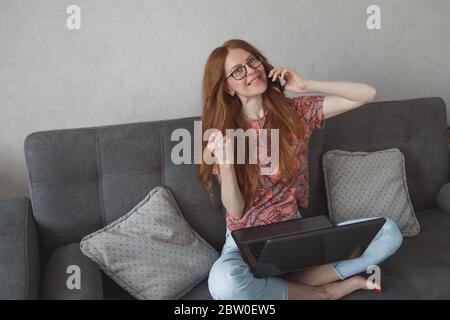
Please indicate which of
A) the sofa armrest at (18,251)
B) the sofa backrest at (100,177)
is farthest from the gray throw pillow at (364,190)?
the sofa armrest at (18,251)

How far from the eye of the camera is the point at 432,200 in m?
1.97

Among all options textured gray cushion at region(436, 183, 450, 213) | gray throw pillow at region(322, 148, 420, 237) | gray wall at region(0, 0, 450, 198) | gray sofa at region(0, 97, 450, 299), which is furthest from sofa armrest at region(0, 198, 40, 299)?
textured gray cushion at region(436, 183, 450, 213)

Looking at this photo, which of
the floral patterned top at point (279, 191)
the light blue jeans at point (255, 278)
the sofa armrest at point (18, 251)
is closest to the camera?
the sofa armrest at point (18, 251)

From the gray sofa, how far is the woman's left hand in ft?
1.00

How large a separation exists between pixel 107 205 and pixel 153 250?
254 mm

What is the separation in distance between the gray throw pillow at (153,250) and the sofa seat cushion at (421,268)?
0.55m

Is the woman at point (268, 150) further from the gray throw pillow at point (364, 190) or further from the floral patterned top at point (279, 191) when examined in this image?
the gray throw pillow at point (364, 190)

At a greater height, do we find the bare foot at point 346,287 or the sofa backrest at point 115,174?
the sofa backrest at point 115,174

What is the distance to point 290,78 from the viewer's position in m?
1.56

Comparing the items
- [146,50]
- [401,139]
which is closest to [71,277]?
[146,50]

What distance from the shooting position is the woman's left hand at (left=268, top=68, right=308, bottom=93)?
1516 mm

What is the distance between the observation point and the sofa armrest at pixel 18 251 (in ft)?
3.76

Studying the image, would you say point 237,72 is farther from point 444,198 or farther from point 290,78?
point 444,198
